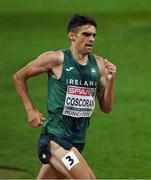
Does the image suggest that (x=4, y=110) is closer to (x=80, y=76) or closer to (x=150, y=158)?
(x=150, y=158)

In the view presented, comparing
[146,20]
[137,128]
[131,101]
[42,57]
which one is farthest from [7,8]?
[42,57]

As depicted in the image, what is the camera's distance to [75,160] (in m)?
9.12

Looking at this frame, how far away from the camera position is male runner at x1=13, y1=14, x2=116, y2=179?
938 cm

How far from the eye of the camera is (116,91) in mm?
21344

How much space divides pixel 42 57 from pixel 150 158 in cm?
496

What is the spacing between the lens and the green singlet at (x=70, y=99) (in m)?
9.41

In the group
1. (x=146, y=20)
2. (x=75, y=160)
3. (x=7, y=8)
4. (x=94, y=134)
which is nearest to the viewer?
(x=75, y=160)

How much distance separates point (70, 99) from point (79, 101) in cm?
19

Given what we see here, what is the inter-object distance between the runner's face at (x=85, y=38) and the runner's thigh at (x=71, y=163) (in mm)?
1101

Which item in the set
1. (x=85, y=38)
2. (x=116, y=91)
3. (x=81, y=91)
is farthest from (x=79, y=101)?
(x=116, y=91)

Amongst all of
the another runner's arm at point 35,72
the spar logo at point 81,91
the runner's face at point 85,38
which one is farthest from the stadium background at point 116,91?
the runner's face at point 85,38

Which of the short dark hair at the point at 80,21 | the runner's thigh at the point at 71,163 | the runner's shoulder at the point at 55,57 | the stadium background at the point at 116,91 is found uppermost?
the short dark hair at the point at 80,21

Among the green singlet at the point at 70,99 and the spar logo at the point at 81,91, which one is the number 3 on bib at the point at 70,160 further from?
the spar logo at the point at 81,91

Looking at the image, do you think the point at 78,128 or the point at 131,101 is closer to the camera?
the point at 78,128
